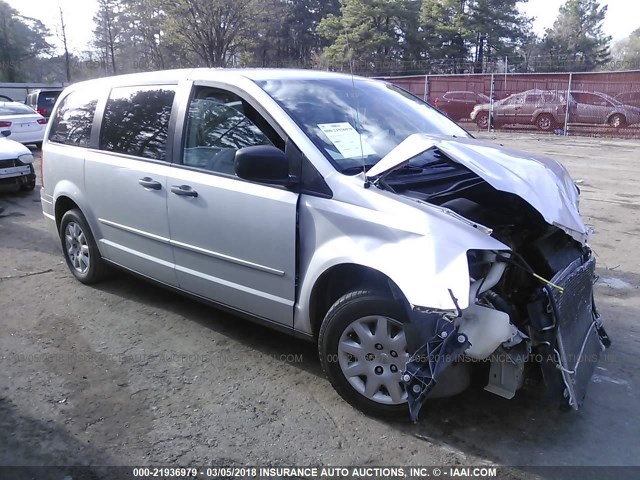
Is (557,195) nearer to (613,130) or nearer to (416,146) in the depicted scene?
(416,146)

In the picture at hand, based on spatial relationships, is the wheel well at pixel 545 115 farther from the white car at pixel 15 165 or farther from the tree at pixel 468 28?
the tree at pixel 468 28

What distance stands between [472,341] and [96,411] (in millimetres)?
2151

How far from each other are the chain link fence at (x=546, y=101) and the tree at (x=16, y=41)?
165 feet

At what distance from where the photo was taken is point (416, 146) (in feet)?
9.62

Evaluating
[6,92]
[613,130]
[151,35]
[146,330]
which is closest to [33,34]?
[151,35]

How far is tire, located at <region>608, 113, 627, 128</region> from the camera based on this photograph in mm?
19219

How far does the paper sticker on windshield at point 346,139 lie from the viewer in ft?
10.9

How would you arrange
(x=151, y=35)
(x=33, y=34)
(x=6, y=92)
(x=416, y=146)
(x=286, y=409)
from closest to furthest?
(x=416, y=146) → (x=286, y=409) → (x=6, y=92) → (x=151, y=35) → (x=33, y=34)

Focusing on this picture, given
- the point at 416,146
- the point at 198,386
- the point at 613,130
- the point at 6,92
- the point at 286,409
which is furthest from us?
the point at 6,92

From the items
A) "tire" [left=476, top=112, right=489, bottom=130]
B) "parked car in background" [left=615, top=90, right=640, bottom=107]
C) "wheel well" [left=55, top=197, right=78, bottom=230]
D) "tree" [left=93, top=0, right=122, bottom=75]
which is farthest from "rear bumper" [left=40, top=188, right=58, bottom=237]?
"tree" [left=93, top=0, right=122, bottom=75]

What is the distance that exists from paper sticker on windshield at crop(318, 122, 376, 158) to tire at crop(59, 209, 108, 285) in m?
2.59

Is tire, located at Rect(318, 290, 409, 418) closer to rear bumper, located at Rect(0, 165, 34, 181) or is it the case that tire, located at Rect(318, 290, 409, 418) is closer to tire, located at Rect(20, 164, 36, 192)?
rear bumper, located at Rect(0, 165, 34, 181)

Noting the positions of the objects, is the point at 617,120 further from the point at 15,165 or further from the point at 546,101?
the point at 15,165

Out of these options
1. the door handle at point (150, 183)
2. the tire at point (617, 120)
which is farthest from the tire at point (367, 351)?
the tire at point (617, 120)
